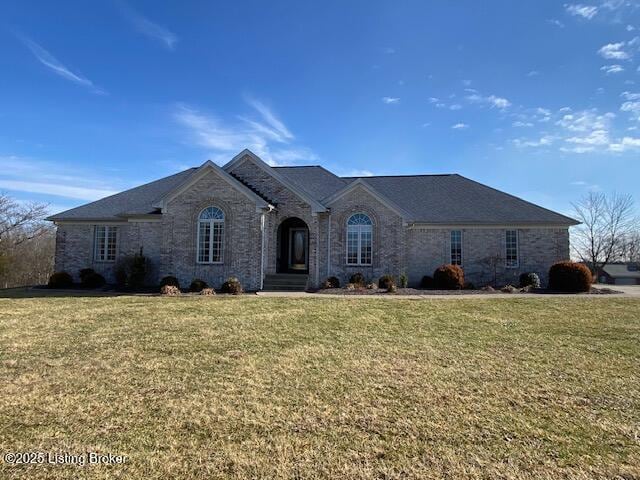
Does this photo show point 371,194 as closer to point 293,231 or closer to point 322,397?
point 293,231

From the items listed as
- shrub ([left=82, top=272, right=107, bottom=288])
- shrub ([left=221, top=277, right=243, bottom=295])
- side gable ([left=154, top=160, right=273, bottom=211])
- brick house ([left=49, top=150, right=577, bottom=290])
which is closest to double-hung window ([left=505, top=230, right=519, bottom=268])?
brick house ([left=49, top=150, right=577, bottom=290])

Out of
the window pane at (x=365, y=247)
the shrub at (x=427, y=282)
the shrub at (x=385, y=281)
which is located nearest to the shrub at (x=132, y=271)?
the window pane at (x=365, y=247)

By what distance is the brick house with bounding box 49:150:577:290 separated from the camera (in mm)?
18047

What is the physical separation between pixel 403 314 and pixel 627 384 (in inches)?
240

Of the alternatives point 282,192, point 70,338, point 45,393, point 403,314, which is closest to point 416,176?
point 282,192

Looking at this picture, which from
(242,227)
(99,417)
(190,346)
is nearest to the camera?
(99,417)

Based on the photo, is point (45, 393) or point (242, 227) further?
point (242, 227)

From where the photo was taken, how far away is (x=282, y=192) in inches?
771

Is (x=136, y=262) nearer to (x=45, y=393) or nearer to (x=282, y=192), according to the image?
(x=282, y=192)

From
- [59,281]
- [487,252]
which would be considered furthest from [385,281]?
[59,281]

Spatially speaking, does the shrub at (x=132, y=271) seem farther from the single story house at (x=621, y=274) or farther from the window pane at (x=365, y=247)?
the single story house at (x=621, y=274)

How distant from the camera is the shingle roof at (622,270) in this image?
53794 millimetres

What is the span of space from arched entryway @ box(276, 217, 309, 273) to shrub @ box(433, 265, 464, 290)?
737cm

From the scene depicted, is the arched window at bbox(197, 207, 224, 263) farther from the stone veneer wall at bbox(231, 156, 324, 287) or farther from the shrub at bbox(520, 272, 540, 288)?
the shrub at bbox(520, 272, 540, 288)
